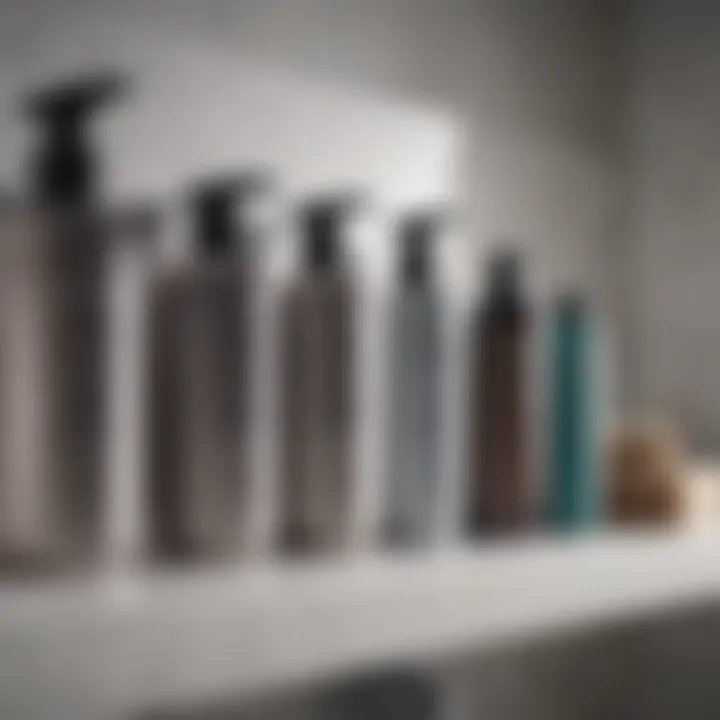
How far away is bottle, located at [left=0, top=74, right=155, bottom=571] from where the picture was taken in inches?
18.5

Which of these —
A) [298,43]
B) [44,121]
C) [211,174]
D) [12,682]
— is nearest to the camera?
[12,682]

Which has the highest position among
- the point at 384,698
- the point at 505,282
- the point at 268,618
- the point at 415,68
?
the point at 415,68

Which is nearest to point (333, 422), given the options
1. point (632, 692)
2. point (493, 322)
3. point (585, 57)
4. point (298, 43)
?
point (493, 322)

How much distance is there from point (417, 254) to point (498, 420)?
0.11 meters

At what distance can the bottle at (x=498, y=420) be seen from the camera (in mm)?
668

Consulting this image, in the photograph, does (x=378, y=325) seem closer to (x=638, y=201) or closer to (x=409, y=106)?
(x=409, y=106)

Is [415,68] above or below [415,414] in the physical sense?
above

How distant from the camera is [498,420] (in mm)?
678

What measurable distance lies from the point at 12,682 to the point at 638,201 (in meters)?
0.82

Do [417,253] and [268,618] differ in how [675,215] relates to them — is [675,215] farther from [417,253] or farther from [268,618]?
[268,618]

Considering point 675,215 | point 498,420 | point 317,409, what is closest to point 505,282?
point 498,420

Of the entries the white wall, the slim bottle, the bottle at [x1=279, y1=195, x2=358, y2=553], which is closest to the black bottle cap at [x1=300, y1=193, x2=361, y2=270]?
the bottle at [x1=279, y1=195, x2=358, y2=553]

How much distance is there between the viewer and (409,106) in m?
0.84

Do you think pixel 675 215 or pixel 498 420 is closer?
pixel 498 420
